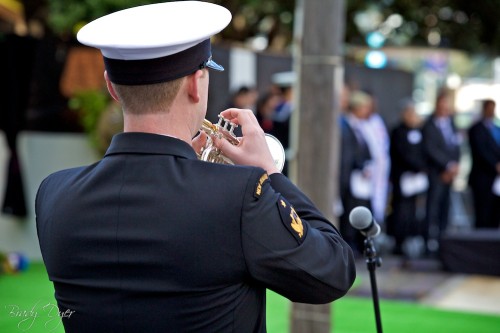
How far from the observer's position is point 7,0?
37.7 ft

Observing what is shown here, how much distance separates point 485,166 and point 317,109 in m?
7.00

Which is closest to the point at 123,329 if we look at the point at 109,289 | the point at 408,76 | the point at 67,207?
the point at 109,289

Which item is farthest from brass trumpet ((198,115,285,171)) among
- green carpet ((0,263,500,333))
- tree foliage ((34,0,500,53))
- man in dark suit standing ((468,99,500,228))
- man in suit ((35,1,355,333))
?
tree foliage ((34,0,500,53))

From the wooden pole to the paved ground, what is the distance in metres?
3.03

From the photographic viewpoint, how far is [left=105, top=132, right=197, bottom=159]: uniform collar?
6.43 feet

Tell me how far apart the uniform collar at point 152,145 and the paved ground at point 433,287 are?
6090 mm

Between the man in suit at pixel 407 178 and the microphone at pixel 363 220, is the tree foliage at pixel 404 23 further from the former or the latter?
the microphone at pixel 363 220

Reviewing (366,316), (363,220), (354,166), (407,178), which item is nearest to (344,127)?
(354,166)

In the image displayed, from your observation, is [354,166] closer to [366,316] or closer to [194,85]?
[366,316]

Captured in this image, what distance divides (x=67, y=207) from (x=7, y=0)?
33.3 ft

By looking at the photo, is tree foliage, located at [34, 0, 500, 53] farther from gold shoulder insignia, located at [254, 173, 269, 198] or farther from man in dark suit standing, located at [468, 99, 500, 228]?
gold shoulder insignia, located at [254, 173, 269, 198]

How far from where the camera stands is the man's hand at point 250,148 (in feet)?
6.88

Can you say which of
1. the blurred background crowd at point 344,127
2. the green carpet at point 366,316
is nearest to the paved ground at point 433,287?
the green carpet at point 366,316

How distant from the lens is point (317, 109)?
488cm
